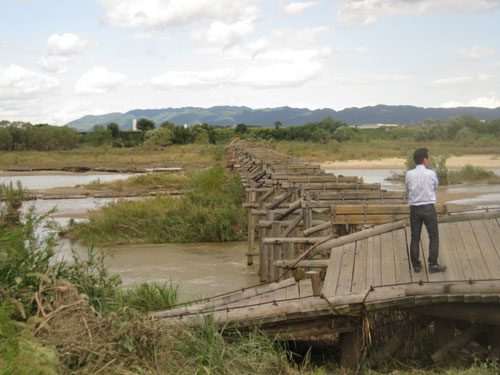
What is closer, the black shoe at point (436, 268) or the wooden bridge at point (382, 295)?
the wooden bridge at point (382, 295)

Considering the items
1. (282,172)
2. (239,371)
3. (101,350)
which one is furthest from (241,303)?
(282,172)

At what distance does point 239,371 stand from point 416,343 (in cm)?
221

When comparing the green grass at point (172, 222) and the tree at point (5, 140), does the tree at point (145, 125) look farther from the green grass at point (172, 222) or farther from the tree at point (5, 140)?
the green grass at point (172, 222)

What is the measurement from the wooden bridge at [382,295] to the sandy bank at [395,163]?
124ft

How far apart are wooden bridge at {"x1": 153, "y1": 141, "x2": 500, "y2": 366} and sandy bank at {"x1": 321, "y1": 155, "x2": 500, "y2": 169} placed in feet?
124

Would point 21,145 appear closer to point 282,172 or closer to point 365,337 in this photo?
point 282,172

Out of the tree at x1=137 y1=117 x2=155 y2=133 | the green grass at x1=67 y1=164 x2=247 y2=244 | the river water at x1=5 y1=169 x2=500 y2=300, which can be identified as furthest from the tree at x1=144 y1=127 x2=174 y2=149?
the river water at x1=5 y1=169 x2=500 y2=300

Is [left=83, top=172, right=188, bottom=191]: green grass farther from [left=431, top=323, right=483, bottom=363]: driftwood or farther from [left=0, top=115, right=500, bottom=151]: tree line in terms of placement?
[left=0, top=115, right=500, bottom=151]: tree line

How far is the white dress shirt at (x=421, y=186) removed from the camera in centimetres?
622

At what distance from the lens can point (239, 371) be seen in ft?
17.2

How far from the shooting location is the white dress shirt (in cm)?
622

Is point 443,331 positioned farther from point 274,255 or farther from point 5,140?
point 5,140

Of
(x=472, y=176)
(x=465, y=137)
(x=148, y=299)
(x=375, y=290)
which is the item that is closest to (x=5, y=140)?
(x=465, y=137)

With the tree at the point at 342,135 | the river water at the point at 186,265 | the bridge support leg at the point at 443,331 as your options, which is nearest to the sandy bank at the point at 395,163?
the tree at the point at 342,135
